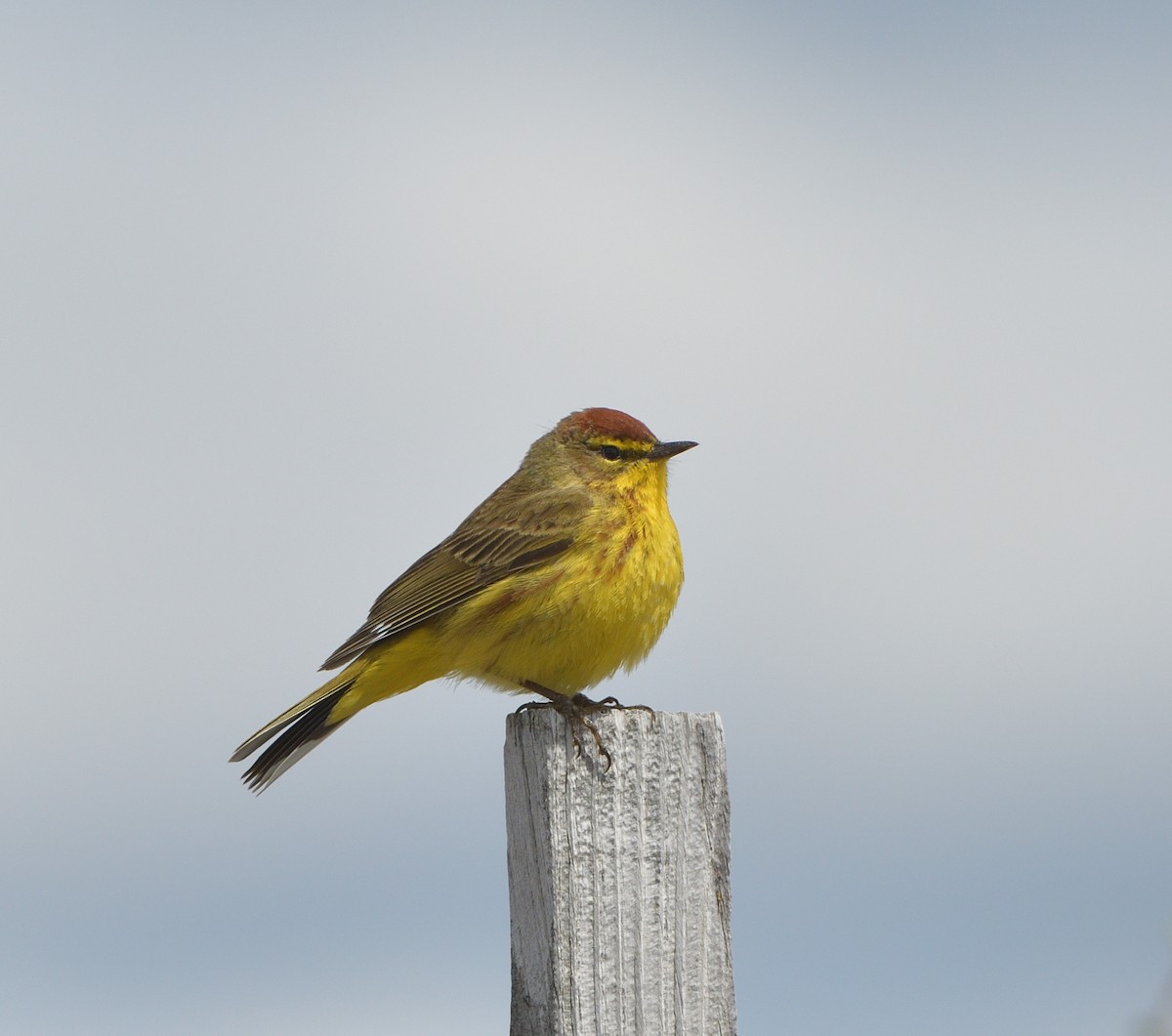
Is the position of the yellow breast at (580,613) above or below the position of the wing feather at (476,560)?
below

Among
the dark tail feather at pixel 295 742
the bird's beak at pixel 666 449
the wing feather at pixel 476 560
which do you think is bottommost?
the dark tail feather at pixel 295 742

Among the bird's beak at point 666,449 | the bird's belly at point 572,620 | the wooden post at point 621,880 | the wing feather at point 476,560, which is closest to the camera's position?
the wooden post at point 621,880

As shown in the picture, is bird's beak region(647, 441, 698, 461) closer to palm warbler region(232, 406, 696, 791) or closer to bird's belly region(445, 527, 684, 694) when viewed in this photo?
palm warbler region(232, 406, 696, 791)

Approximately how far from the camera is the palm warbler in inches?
313

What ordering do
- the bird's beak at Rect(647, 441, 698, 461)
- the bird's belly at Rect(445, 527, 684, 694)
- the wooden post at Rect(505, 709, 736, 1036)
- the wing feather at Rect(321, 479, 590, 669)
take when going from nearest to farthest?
the wooden post at Rect(505, 709, 736, 1036) → the bird's belly at Rect(445, 527, 684, 694) → the wing feather at Rect(321, 479, 590, 669) → the bird's beak at Rect(647, 441, 698, 461)

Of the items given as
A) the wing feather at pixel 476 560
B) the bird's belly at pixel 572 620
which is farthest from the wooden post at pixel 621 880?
the wing feather at pixel 476 560

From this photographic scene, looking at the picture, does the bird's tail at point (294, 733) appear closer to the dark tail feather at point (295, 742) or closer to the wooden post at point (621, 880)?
the dark tail feather at point (295, 742)

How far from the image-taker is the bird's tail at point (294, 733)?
26.1ft

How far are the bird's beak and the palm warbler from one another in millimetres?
12

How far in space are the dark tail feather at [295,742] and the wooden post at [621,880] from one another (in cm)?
331

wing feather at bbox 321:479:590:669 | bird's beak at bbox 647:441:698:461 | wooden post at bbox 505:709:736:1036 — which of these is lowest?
wooden post at bbox 505:709:736:1036

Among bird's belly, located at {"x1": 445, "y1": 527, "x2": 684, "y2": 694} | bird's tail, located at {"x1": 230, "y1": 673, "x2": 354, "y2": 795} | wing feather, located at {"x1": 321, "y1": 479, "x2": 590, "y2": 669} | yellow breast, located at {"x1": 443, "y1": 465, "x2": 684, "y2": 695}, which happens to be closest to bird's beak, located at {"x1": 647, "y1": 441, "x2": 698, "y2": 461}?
wing feather, located at {"x1": 321, "y1": 479, "x2": 590, "y2": 669}

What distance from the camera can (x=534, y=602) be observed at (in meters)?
8.04

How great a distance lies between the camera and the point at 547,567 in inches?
324
